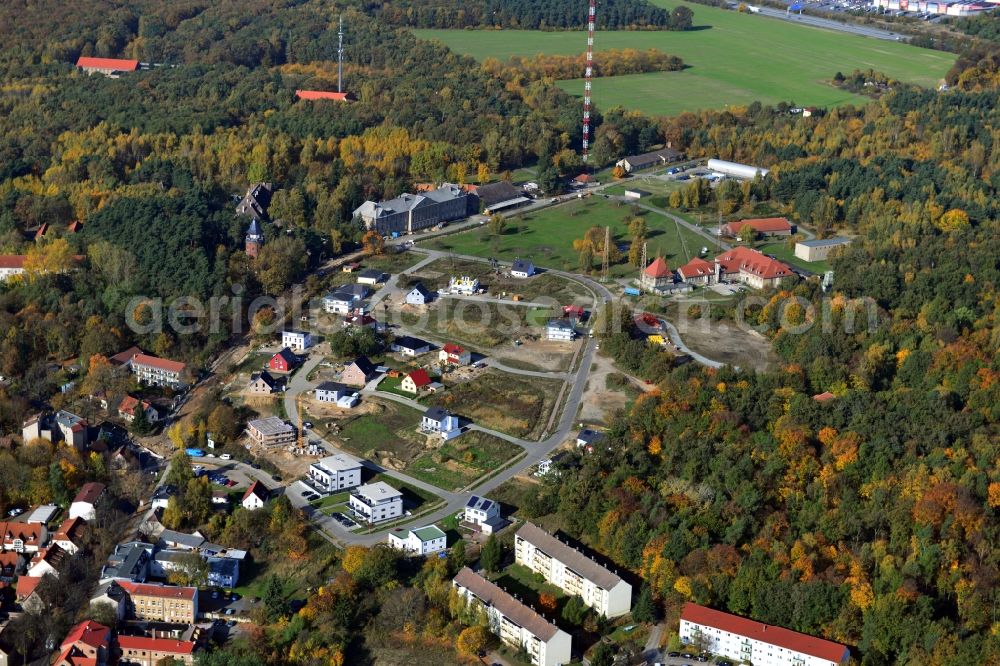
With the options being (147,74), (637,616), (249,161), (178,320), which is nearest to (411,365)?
(178,320)

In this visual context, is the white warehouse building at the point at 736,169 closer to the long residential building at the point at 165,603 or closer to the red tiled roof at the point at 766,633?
the red tiled roof at the point at 766,633

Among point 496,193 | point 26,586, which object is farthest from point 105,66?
point 26,586

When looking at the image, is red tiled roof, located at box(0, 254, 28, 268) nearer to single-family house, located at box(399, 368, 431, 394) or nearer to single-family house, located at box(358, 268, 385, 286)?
single-family house, located at box(358, 268, 385, 286)

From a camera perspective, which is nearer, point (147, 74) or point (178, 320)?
point (178, 320)

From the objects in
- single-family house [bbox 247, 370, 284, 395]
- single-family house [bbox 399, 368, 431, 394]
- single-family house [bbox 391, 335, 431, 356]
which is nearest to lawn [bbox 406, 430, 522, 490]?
single-family house [bbox 399, 368, 431, 394]

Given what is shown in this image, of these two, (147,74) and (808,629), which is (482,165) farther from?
(808,629)

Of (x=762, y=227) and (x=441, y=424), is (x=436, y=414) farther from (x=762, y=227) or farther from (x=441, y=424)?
(x=762, y=227)
